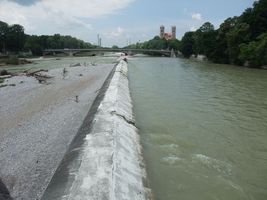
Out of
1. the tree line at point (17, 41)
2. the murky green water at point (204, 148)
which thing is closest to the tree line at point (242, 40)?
the murky green water at point (204, 148)

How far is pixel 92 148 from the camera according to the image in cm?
933

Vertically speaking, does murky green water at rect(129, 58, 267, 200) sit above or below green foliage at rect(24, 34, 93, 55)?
above

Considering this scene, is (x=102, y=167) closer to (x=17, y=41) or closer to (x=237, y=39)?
(x=237, y=39)

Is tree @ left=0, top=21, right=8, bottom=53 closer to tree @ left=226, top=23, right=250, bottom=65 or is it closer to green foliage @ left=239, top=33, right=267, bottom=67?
tree @ left=226, top=23, right=250, bottom=65

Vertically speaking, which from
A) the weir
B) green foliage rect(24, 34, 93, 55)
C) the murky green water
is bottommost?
green foliage rect(24, 34, 93, 55)

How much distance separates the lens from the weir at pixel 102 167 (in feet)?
22.7

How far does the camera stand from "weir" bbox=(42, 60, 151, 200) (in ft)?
22.7

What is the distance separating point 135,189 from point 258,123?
899 cm

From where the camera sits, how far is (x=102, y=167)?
26.0ft

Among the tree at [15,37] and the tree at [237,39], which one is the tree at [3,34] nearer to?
the tree at [15,37]

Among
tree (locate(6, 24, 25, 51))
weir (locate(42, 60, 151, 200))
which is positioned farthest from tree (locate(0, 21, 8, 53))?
weir (locate(42, 60, 151, 200))

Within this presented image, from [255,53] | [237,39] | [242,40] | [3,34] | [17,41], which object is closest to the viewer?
[255,53]

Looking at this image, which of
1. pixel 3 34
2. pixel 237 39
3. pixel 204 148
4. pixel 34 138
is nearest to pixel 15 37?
pixel 3 34

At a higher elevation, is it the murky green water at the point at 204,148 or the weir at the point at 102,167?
the weir at the point at 102,167
